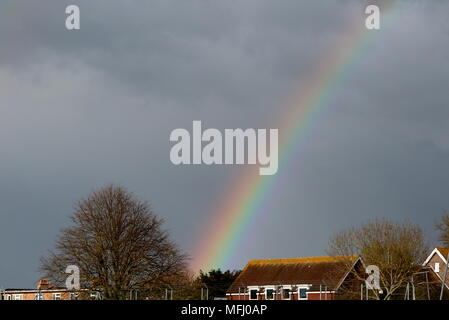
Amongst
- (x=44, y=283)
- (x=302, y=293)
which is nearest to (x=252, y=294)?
(x=302, y=293)

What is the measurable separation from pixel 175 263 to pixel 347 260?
1829cm

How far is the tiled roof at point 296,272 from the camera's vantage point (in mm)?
76688

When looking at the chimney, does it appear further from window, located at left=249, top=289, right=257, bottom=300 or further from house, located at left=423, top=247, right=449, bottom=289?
house, located at left=423, top=247, right=449, bottom=289

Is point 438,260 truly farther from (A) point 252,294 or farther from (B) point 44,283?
(B) point 44,283

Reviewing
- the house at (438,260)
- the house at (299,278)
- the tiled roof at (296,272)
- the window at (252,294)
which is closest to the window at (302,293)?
the house at (299,278)

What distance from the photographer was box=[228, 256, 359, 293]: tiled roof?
252 feet

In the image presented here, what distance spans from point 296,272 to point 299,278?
1.52 meters

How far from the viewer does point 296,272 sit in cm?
8419

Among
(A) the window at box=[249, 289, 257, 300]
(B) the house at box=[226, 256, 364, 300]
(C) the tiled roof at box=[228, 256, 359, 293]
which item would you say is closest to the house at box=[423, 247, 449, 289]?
(C) the tiled roof at box=[228, 256, 359, 293]

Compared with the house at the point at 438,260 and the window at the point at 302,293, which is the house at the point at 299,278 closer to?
the window at the point at 302,293

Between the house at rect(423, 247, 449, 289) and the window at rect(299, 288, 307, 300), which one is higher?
the house at rect(423, 247, 449, 289)

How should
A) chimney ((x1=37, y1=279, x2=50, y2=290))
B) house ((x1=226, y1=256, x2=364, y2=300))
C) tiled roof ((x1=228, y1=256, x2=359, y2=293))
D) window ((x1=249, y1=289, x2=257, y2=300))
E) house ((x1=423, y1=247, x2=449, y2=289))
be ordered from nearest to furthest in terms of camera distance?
chimney ((x1=37, y1=279, x2=50, y2=290)), house ((x1=226, y1=256, x2=364, y2=300)), tiled roof ((x1=228, y1=256, x2=359, y2=293)), window ((x1=249, y1=289, x2=257, y2=300)), house ((x1=423, y1=247, x2=449, y2=289))
